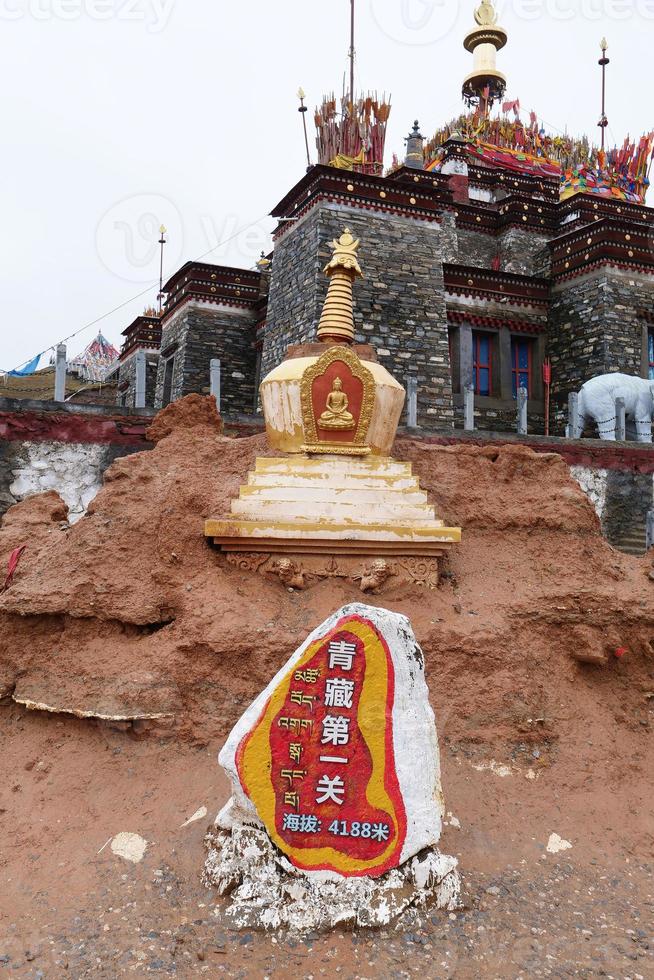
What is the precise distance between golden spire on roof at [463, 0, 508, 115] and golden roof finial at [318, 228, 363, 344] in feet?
92.7

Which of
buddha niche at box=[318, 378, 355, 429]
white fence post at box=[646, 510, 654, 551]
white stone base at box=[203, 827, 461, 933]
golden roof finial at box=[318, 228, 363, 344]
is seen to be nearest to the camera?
white stone base at box=[203, 827, 461, 933]

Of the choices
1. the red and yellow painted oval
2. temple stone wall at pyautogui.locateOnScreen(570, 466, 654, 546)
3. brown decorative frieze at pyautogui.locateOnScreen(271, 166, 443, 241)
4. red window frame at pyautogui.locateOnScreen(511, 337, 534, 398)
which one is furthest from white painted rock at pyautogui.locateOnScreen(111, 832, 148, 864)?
red window frame at pyautogui.locateOnScreen(511, 337, 534, 398)

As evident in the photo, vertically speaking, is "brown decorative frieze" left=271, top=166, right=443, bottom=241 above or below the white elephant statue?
above

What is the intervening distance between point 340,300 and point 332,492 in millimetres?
1874

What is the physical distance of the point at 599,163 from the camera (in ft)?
86.5

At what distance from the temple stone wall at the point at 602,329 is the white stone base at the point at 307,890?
15575 mm

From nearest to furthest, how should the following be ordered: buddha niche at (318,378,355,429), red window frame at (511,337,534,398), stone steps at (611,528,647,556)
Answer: buddha niche at (318,378,355,429)
stone steps at (611,528,647,556)
red window frame at (511,337,534,398)

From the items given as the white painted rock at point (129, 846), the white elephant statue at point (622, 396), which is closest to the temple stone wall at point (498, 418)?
the white elephant statue at point (622, 396)

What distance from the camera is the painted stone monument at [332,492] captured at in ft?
17.8

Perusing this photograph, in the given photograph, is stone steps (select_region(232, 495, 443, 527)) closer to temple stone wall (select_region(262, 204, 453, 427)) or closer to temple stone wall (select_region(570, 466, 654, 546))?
temple stone wall (select_region(570, 466, 654, 546))

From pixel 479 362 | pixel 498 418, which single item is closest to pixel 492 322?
pixel 479 362

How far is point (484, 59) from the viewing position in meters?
31.5

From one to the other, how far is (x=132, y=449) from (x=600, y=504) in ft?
23.7

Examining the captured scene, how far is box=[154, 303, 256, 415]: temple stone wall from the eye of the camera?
19672 millimetres
